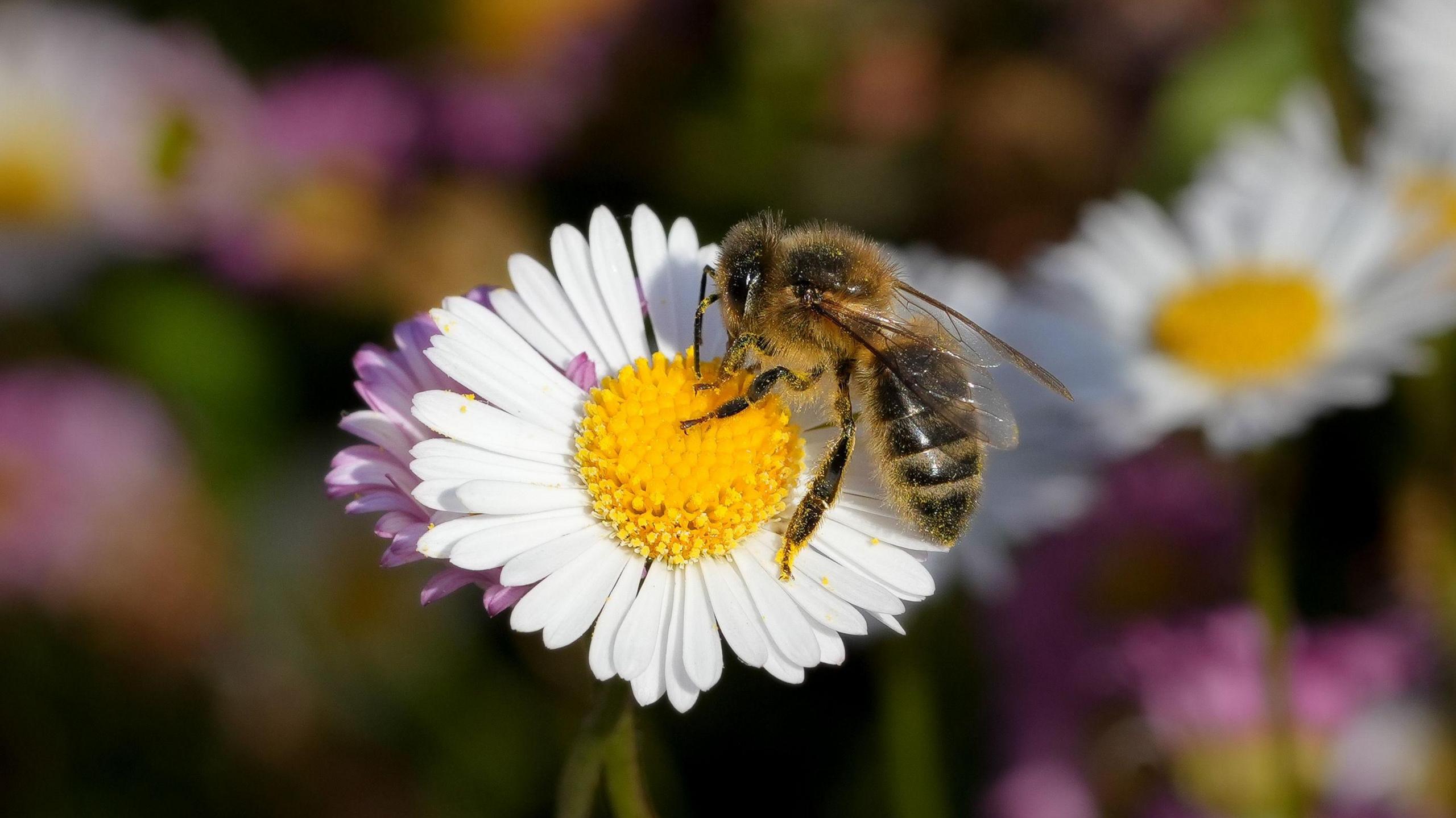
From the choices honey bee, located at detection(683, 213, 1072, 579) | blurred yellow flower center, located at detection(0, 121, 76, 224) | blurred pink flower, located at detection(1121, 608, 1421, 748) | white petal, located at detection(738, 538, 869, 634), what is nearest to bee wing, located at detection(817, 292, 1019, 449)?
honey bee, located at detection(683, 213, 1072, 579)

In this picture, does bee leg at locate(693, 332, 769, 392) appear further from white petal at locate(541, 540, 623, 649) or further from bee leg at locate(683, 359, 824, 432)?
white petal at locate(541, 540, 623, 649)

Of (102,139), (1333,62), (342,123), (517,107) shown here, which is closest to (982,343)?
(1333,62)

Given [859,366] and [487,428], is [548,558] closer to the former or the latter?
[487,428]

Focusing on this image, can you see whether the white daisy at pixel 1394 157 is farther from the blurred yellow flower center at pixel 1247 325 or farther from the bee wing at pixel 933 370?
the bee wing at pixel 933 370

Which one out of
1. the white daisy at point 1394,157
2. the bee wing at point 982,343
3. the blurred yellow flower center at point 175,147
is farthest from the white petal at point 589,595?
the blurred yellow flower center at point 175,147

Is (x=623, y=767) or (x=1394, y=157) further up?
(x=1394, y=157)

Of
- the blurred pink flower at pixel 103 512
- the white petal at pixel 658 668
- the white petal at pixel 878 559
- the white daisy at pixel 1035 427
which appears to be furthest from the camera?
the blurred pink flower at pixel 103 512

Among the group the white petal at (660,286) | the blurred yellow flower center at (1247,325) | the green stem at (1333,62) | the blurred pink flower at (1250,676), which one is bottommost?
the white petal at (660,286)
